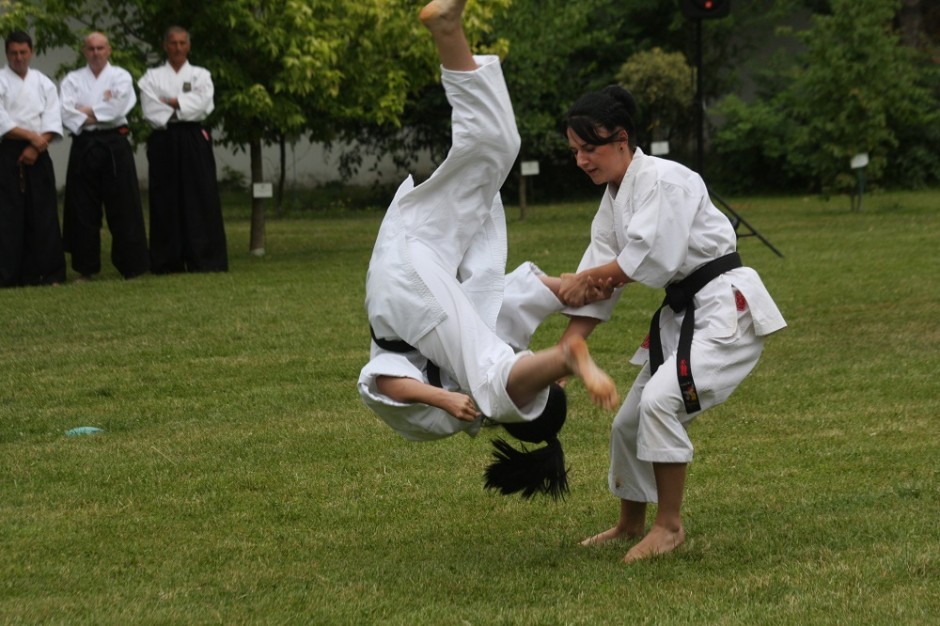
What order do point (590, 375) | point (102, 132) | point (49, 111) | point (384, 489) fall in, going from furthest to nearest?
point (102, 132) < point (49, 111) < point (384, 489) < point (590, 375)

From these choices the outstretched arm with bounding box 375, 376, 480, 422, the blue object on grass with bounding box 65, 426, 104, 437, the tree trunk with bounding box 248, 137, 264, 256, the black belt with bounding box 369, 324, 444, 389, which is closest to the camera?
the outstretched arm with bounding box 375, 376, 480, 422

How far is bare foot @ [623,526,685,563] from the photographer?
15.4 feet

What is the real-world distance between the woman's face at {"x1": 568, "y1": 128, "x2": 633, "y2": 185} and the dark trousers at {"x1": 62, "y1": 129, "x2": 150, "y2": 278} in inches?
336

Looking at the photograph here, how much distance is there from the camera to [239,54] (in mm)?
13938

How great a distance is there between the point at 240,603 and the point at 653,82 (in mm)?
19007

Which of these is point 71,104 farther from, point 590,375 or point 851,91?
point 851,91

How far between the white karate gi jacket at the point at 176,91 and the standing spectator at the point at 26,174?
0.86m

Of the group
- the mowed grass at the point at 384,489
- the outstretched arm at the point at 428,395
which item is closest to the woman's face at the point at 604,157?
the outstretched arm at the point at 428,395

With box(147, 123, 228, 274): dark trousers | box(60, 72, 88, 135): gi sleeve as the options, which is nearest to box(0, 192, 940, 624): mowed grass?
box(60, 72, 88, 135): gi sleeve

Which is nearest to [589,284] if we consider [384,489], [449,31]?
[449,31]

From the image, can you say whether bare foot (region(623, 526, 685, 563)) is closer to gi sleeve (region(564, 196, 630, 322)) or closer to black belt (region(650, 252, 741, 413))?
black belt (region(650, 252, 741, 413))

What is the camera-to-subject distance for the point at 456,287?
4.47 meters

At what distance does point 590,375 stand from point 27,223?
948cm

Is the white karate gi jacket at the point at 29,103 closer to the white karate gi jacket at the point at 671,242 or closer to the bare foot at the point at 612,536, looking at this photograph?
the white karate gi jacket at the point at 671,242
